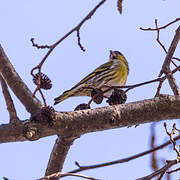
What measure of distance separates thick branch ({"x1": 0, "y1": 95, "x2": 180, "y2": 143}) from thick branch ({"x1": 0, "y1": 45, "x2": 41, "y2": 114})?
18 cm

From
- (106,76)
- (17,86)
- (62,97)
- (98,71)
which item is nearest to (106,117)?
(17,86)

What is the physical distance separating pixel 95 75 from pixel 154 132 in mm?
3852

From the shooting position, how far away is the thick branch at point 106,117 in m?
2.38

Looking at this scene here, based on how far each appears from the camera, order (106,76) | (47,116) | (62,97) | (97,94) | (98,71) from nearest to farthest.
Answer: (47,116)
(97,94)
(62,97)
(106,76)
(98,71)

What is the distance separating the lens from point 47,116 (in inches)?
92.7

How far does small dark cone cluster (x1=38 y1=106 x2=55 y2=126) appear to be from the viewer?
7.70ft

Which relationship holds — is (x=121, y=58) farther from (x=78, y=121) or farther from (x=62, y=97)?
(x=78, y=121)

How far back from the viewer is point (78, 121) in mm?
2459

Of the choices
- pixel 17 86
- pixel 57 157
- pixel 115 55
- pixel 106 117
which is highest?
pixel 115 55

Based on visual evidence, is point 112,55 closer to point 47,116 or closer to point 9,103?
point 9,103

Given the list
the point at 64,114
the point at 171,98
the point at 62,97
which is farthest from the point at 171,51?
the point at 62,97

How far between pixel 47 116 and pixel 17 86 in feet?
1.18

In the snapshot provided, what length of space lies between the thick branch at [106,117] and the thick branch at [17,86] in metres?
0.18

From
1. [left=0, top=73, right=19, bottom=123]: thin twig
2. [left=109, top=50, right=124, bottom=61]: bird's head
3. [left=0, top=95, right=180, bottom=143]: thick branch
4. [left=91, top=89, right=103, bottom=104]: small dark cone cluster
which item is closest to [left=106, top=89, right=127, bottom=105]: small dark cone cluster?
[left=91, top=89, right=103, bottom=104]: small dark cone cluster
